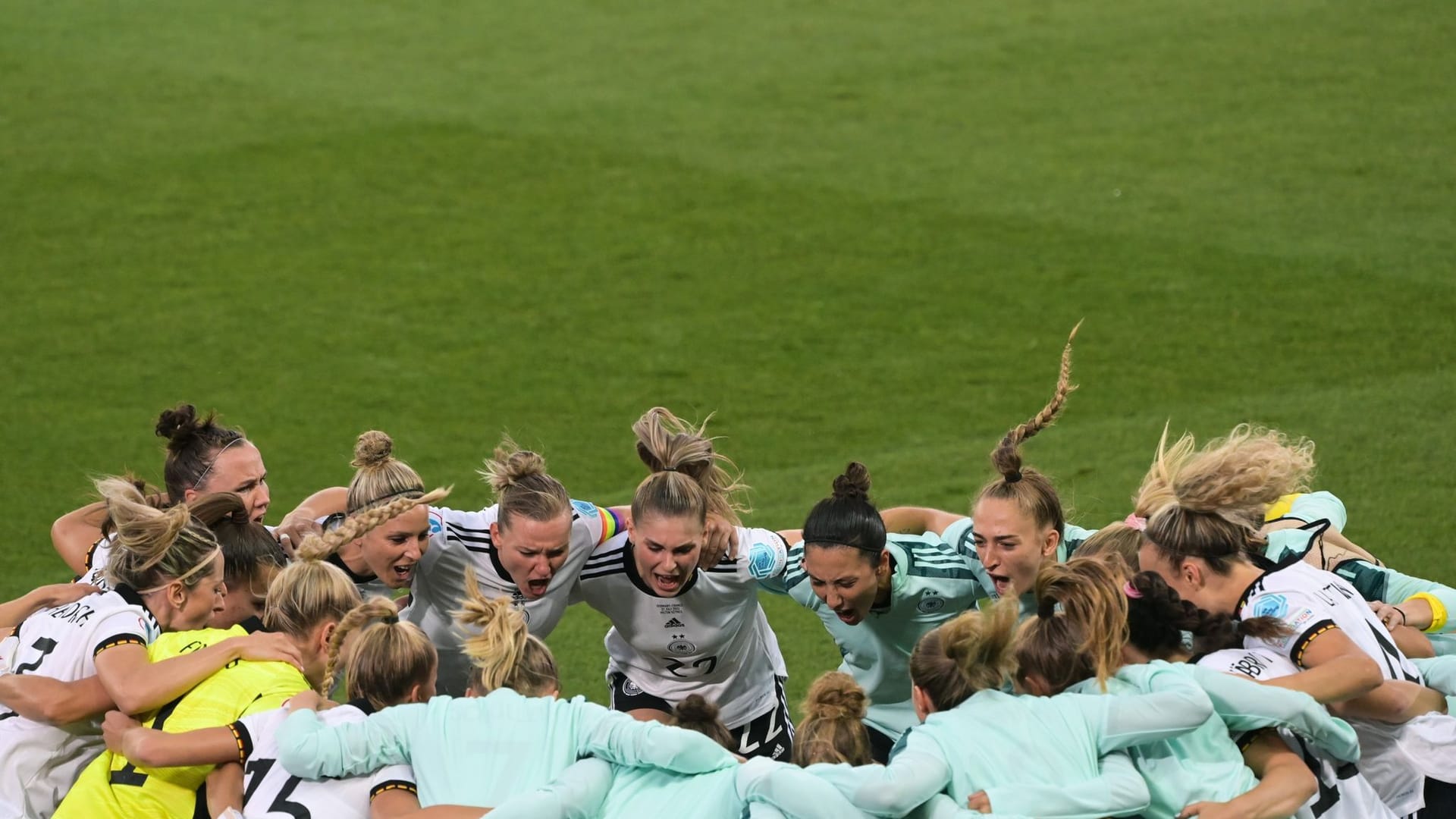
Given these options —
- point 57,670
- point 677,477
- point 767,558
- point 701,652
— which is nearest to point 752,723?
point 701,652

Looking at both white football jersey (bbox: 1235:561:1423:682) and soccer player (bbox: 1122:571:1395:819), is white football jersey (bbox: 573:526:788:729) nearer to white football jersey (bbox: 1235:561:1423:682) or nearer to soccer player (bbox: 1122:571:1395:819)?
soccer player (bbox: 1122:571:1395:819)

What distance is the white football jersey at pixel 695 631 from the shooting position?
4902mm

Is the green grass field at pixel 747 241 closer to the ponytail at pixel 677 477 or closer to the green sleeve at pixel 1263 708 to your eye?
the ponytail at pixel 677 477

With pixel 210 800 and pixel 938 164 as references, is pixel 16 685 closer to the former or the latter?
pixel 210 800

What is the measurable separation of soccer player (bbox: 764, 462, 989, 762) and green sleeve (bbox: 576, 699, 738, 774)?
3.28 feet

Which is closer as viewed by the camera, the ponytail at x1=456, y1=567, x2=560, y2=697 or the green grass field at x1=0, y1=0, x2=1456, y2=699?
the ponytail at x1=456, y1=567, x2=560, y2=697

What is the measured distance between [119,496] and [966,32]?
38.3 ft

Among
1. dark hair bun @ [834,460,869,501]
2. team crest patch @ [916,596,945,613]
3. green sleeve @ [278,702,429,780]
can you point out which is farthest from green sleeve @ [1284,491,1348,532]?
green sleeve @ [278,702,429,780]

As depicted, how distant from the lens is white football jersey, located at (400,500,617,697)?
478cm

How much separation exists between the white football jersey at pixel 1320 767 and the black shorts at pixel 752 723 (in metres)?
1.76

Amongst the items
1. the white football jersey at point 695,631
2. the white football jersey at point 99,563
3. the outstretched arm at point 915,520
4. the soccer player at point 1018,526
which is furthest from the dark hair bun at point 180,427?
the soccer player at point 1018,526

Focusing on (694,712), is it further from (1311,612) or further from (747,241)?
(747,241)

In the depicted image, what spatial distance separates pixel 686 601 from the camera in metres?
4.94

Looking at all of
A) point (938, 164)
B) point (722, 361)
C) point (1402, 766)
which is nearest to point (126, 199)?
Answer: point (722, 361)
